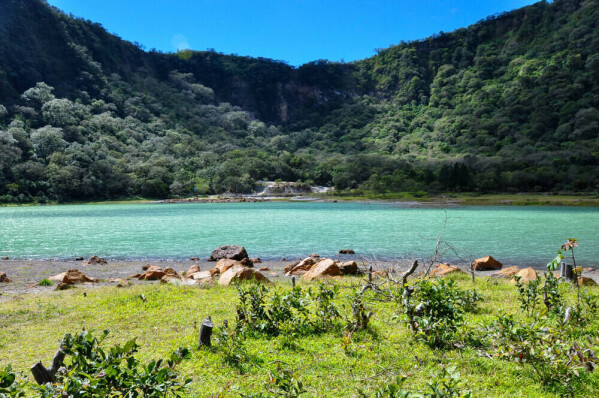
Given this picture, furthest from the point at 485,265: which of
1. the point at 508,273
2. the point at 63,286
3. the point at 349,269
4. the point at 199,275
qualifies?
the point at 63,286

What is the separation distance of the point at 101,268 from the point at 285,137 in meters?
174

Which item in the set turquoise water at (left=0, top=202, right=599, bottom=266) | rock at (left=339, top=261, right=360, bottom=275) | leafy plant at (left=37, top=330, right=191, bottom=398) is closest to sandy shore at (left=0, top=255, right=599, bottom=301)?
rock at (left=339, top=261, right=360, bottom=275)

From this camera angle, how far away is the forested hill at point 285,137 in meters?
87.6

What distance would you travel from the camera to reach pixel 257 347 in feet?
20.5

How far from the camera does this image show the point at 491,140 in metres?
128

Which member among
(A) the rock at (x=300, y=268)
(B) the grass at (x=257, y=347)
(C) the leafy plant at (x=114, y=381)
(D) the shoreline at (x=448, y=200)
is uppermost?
(C) the leafy plant at (x=114, y=381)

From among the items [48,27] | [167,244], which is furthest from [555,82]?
[48,27]

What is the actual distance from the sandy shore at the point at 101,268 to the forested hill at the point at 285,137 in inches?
3030

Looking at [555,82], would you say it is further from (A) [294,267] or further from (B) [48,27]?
(B) [48,27]

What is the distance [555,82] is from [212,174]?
13406 cm

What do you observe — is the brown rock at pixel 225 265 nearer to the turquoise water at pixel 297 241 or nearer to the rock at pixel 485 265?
the turquoise water at pixel 297 241

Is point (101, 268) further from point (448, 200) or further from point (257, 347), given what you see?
point (448, 200)

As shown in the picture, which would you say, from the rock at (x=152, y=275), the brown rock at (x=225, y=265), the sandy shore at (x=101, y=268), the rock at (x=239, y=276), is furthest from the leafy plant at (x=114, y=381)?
the brown rock at (x=225, y=265)

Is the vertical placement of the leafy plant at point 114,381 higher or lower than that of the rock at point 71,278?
higher
